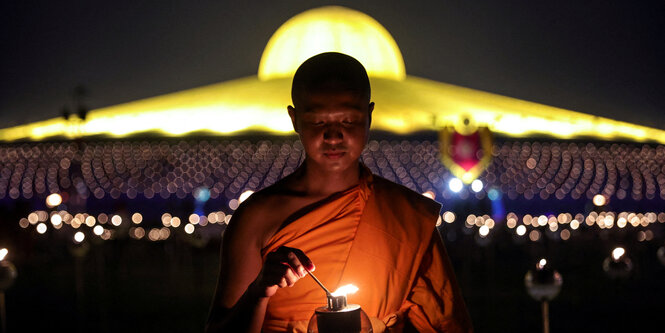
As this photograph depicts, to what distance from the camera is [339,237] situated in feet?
9.99

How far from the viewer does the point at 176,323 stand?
12.0m

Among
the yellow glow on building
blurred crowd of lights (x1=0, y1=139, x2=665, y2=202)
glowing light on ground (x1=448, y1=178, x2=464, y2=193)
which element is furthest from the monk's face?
the yellow glow on building

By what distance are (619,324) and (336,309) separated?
9.93m

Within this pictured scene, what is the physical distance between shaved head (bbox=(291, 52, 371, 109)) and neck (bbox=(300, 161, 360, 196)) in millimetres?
304

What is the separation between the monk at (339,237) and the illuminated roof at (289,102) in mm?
20388

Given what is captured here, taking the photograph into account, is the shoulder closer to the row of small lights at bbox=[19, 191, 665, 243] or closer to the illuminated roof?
the row of small lights at bbox=[19, 191, 665, 243]

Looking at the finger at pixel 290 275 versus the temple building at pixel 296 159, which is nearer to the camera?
the finger at pixel 290 275

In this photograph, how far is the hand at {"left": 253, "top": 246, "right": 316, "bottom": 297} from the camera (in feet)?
8.51

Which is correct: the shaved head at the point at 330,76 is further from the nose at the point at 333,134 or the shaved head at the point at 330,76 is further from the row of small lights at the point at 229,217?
the row of small lights at the point at 229,217

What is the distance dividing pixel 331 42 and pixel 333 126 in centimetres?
3099

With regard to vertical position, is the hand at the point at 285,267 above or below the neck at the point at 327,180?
below

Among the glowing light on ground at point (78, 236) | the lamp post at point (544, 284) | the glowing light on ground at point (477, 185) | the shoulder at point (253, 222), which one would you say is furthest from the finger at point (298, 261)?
the glowing light on ground at point (477, 185)

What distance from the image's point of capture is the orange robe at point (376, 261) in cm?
300

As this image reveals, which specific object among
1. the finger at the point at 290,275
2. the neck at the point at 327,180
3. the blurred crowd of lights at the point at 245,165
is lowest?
the finger at the point at 290,275
